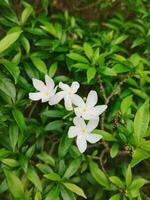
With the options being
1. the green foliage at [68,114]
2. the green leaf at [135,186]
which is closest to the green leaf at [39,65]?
the green foliage at [68,114]

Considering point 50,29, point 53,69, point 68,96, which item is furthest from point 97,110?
point 50,29

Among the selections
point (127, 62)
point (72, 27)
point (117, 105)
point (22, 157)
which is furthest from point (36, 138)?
point (72, 27)

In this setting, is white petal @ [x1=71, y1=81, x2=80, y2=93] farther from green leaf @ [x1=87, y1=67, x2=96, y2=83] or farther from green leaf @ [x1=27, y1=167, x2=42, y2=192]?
green leaf @ [x1=27, y1=167, x2=42, y2=192]

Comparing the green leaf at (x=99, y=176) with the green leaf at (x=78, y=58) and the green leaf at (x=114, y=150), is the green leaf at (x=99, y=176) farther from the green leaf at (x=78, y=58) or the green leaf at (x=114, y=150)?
the green leaf at (x=78, y=58)

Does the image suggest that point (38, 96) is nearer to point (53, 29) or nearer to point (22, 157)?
point (22, 157)

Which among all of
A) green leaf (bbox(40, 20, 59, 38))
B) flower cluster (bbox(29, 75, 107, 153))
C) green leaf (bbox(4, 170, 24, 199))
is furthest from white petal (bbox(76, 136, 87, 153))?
green leaf (bbox(40, 20, 59, 38))

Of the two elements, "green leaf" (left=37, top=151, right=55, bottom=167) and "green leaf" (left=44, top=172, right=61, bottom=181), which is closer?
"green leaf" (left=44, top=172, right=61, bottom=181)
